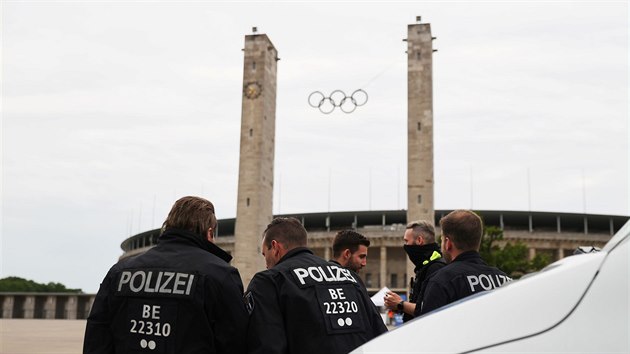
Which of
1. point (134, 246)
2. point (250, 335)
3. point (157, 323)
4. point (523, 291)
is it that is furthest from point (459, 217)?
point (134, 246)

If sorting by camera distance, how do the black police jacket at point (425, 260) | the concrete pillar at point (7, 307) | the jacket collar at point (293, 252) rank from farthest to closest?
1. the concrete pillar at point (7, 307)
2. the black police jacket at point (425, 260)
3. the jacket collar at point (293, 252)

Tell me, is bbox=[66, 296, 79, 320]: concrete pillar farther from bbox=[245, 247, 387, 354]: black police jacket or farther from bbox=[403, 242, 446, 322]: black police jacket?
bbox=[245, 247, 387, 354]: black police jacket

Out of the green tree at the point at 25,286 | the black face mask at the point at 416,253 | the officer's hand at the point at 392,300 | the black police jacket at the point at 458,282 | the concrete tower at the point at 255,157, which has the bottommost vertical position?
the green tree at the point at 25,286

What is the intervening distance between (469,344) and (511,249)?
3996 cm

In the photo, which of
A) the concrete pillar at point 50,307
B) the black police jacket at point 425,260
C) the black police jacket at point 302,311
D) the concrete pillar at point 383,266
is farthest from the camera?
the concrete pillar at point 383,266

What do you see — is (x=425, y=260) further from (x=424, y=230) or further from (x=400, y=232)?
(x=400, y=232)

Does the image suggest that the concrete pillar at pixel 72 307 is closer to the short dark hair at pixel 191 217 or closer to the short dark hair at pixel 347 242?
the short dark hair at pixel 347 242

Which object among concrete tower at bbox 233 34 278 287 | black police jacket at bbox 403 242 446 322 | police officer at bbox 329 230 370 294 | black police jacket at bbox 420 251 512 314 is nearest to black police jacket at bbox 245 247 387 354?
black police jacket at bbox 420 251 512 314

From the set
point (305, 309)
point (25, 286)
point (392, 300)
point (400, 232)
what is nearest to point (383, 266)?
point (400, 232)

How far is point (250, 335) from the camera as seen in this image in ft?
11.3

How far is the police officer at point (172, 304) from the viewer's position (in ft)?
11.0

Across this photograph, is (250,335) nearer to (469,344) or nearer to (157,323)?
(157,323)

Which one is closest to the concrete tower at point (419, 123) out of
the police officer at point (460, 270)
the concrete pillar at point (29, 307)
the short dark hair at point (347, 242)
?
the concrete pillar at point (29, 307)

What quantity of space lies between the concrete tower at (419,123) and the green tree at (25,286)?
5605 cm
